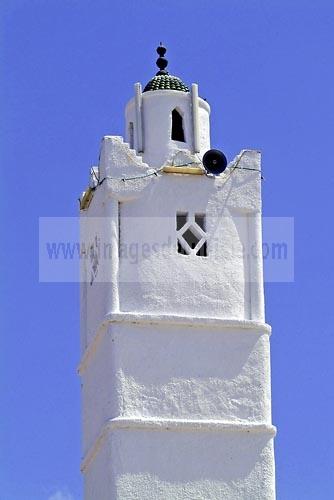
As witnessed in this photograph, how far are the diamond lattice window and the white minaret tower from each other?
0.03 meters

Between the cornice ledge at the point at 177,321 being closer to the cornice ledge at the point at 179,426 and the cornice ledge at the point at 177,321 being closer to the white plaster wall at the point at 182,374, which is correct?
the white plaster wall at the point at 182,374

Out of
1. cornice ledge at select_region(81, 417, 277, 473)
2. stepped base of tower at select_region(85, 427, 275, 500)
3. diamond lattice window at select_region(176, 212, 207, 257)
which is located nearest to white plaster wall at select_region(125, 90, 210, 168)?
diamond lattice window at select_region(176, 212, 207, 257)

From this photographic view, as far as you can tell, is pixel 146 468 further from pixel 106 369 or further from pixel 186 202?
pixel 186 202

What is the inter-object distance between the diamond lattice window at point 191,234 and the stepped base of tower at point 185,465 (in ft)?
12.5

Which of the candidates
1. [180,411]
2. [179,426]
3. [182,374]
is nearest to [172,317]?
[182,374]

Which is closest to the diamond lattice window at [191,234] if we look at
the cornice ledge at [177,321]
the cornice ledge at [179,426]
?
the cornice ledge at [177,321]

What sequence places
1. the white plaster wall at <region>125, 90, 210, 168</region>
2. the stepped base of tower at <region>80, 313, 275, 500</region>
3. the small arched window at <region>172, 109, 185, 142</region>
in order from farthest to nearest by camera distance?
the small arched window at <region>172, 109, 185, 142</region> → the white plaster wall at <region>125, 90, 210, 168</region> → the stepped base of tower at <region>80, 313, 275, 500</region>

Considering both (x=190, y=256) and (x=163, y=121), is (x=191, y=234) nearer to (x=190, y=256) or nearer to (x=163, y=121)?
(x=190, y=256)

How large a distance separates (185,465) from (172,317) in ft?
9.61

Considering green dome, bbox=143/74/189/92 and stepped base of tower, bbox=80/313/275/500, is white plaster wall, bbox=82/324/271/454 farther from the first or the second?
green dome, bbox=143/74/189/92

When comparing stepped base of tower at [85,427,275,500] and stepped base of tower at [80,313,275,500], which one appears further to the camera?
stepped base of tower at [80,313,275,500]

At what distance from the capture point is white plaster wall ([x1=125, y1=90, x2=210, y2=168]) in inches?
1367

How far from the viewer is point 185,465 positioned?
31922 millimetres

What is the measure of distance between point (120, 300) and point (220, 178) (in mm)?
3430
